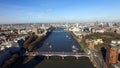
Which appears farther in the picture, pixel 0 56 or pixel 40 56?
pixel 40 56

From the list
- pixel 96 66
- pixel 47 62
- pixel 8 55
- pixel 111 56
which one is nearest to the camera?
pixel 111 56

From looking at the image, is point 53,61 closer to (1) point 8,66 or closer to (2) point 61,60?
(2) point 61,60

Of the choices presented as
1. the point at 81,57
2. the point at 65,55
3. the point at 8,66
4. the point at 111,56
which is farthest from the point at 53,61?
the point at 111,56

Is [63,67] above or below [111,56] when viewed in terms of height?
below

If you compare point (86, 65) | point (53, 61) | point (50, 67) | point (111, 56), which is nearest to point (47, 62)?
point (53, 61)

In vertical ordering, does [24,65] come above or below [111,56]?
below

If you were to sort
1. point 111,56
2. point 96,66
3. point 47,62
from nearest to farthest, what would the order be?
point 111,56
point 96,66
point 47,62

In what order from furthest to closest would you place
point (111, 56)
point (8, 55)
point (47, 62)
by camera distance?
point (8, 55) < point (47, 62) < point (111, 56)

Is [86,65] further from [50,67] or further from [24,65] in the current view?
[24,65]

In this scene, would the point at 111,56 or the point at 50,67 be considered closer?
the point at 111,56
